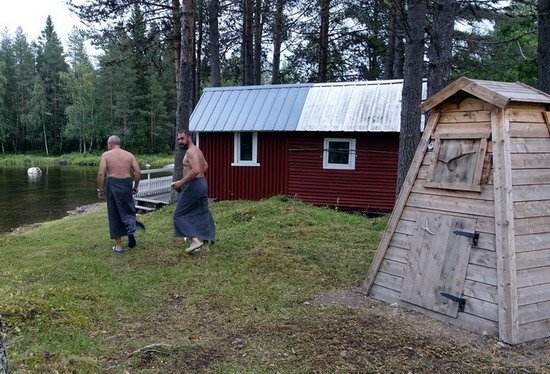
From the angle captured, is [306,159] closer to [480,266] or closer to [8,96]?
[480,266]

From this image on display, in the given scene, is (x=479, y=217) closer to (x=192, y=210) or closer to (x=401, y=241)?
(x=401, y=241)

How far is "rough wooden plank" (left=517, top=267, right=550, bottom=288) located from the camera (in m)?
4.27

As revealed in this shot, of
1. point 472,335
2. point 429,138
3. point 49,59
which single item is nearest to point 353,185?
point 429,138

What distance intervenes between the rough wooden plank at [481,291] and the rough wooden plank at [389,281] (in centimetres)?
82

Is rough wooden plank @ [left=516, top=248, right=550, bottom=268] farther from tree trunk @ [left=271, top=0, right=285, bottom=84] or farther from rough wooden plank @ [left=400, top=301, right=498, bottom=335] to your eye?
tree trunk @ [left=271, top=0, right=285, bottom=84]

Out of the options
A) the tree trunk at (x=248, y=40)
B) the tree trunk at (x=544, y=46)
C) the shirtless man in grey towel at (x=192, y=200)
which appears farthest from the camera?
the tree trunk at (x=248, y=40)

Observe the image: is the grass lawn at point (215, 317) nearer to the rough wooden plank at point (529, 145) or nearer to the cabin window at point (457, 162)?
the cabin window at point (457, 162)

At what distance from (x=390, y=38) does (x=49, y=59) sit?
5056 centimetres

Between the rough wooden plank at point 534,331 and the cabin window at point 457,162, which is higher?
the cabin window at point 457,162

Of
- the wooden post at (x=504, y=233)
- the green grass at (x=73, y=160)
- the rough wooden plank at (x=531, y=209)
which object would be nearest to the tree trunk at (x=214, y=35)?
the wooden post at (x=504, y=233)

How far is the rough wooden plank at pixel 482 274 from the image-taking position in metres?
4.34

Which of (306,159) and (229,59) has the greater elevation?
(229,59)

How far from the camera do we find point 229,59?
2738 cm

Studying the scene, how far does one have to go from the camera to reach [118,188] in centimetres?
755
